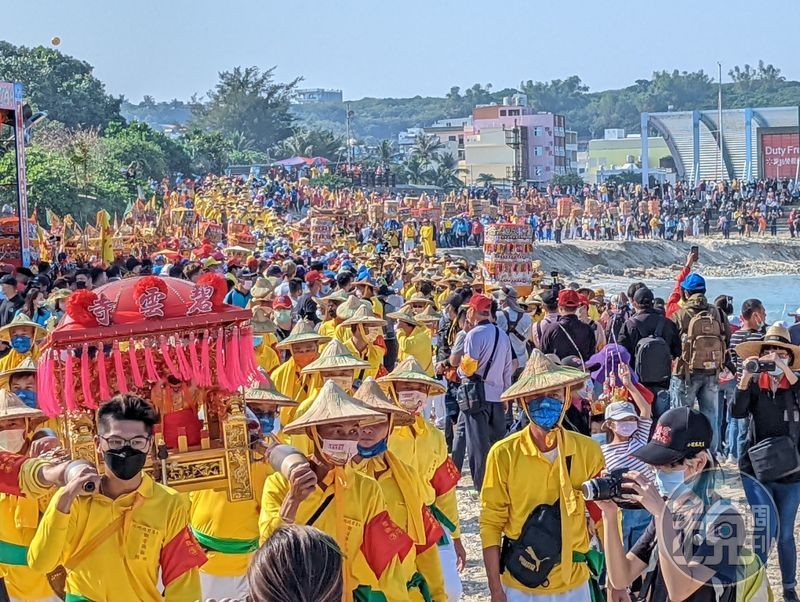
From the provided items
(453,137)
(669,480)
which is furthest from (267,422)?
(453,137)

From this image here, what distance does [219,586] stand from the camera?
19.7 feet

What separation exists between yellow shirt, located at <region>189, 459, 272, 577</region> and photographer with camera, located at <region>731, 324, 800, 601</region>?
2.92 metres

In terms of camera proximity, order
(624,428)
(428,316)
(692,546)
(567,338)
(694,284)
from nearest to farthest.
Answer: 1. (692,546)
2. (624,428)
3. (567,338)
4. (694,284)
5. (428,316)

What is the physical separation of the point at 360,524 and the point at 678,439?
114 cm

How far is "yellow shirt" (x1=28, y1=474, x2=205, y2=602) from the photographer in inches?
182

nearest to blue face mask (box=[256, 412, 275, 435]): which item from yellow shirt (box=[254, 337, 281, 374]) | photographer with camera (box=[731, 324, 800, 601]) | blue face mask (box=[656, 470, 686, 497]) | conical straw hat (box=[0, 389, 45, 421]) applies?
conical straw hat (box=[0, 389, 45, 421])

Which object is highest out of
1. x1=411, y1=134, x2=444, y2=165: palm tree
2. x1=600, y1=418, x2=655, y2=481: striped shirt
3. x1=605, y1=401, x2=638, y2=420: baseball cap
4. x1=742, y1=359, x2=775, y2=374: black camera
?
x1=411, y1=134, x2=444, y2=165: palm tree

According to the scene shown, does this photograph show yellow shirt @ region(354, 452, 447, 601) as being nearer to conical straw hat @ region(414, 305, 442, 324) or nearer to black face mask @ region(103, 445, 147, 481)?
black face mask @ region(103, 445, 147, 481)

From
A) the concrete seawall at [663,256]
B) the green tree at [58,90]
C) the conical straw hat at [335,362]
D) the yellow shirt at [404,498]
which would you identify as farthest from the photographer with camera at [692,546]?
the green tree at [58,90]

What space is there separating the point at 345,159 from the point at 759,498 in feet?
262

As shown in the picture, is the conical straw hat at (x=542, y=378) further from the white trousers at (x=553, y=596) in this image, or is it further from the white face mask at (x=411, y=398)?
the white face mask at (x=411, y=398)

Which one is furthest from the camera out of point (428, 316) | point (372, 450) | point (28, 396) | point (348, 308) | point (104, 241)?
point (104, 241)

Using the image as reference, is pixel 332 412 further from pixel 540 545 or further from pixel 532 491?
pixel 540 545

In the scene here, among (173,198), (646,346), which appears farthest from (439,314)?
(173,198)
